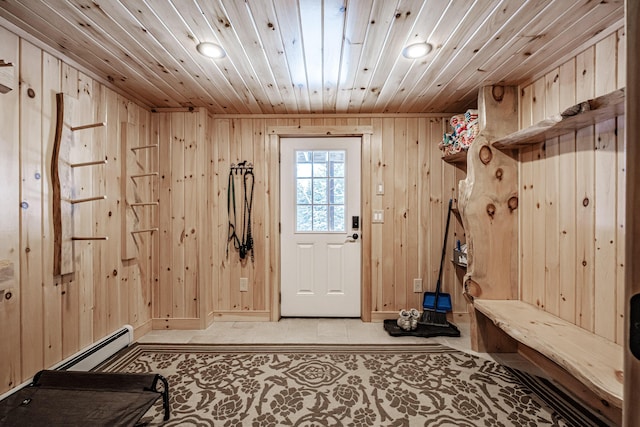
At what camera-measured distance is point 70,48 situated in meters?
1.88

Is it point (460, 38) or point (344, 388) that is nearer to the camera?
point (460, 38)

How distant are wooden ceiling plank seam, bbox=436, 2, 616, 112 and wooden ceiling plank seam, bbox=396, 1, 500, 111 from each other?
9.2 inches

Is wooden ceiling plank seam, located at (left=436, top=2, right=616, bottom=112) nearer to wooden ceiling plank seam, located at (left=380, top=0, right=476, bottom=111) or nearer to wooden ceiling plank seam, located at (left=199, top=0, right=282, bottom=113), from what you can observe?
wooden ceiling plank seam, located at (left=380, top=0, right=476, bottom=111)

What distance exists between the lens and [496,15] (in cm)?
154

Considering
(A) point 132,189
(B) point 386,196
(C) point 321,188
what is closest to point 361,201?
(B) point 386,196

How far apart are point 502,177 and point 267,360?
235cm

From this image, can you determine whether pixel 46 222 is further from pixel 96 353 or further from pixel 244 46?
pixel 244 46

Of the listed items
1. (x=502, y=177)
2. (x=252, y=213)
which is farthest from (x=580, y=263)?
(x=252, y=213)

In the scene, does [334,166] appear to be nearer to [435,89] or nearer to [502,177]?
[435,89]

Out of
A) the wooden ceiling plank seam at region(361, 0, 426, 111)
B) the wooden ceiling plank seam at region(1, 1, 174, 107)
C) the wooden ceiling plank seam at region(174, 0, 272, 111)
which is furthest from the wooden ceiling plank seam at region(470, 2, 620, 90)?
the wooden ceiling plank seam at region(1, 1, 174, 107)

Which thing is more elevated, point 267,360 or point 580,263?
point 580,263

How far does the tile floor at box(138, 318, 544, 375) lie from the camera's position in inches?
105

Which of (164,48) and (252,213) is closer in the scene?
(164,48)

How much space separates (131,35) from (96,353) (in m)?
2.16
